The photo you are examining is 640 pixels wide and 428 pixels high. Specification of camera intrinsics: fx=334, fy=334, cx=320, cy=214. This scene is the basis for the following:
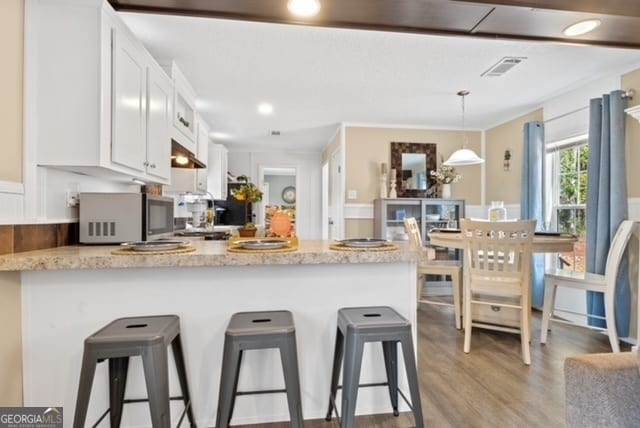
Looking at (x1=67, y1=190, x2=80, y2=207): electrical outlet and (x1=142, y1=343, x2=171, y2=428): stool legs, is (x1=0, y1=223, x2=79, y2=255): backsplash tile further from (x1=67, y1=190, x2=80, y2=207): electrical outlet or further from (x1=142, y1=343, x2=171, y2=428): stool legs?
(x1=142, y1=343, x2=171, y2=428): stool legs

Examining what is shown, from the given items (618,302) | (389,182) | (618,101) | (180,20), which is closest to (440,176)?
(389,182)

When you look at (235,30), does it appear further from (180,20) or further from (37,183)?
(37,183)

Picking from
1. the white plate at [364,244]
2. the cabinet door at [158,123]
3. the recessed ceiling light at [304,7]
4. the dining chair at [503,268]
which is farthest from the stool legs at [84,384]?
the dining chair at [503,268]

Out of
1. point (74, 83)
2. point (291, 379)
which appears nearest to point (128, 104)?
point (74, 83)

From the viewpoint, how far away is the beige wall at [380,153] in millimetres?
4859

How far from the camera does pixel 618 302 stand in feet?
9.03

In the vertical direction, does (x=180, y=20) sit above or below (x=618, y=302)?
above

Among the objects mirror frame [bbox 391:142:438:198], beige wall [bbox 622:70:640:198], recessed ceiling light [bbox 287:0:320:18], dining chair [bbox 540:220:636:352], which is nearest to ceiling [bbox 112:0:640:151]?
recessed ceiling light [bbox 287:0:320:18]

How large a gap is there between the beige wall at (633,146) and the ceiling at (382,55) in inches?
5.7

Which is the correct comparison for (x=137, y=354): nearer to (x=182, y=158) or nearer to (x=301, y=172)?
(x=182, y=158)

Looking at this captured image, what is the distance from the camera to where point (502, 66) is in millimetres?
2920

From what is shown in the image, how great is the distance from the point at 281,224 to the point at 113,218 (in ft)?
3.16

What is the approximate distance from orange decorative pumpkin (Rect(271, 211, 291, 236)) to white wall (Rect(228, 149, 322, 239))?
4.93m

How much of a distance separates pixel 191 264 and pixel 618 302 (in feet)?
10.9
